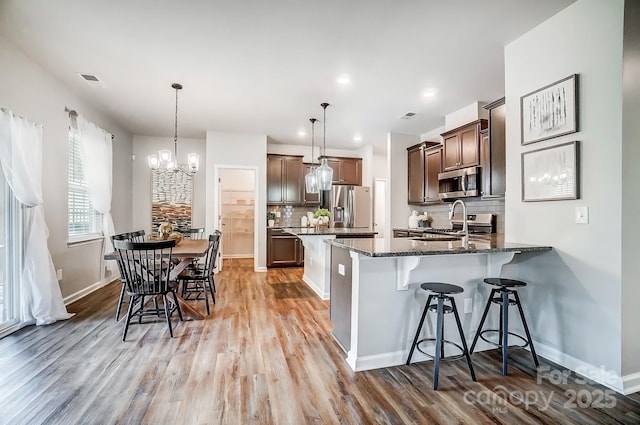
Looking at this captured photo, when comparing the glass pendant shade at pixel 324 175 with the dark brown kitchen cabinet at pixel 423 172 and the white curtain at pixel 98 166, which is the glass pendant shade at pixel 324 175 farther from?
the white curtain at pixel 98 166

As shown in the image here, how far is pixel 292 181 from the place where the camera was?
6.75m

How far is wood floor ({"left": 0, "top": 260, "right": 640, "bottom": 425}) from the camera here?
1.75m

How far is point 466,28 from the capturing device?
2.55 metres

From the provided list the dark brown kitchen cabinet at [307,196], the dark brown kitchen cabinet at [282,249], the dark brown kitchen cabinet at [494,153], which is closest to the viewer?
the dark brown kitchen cabinet at [494,153]

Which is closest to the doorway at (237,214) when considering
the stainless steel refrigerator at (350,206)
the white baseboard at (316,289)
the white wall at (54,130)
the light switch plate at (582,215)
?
the stainless steel refrigerator at (350,206)

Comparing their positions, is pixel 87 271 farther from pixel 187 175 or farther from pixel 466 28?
pixel 466 28

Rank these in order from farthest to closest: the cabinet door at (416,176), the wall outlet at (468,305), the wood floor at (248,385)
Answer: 1. the cabinet door at (416,176)
2. the wall outlet at (468,305)
3. the wood floor at (248,385)

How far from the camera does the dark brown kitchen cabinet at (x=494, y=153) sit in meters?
3.60

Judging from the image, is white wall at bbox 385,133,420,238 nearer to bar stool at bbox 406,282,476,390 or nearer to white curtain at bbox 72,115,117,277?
bar stool at bbox 406,282,476,390

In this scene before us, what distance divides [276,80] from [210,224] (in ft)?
11.0

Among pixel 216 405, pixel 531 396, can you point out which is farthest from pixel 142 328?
pixel 531 396

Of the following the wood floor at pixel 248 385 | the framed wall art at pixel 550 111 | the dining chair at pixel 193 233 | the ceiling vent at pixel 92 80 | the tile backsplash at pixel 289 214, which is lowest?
the wood floor at pixel 248 385

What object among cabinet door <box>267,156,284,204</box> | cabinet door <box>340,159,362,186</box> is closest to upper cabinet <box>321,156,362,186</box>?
cabinet door <box>340,159,362,186</box>

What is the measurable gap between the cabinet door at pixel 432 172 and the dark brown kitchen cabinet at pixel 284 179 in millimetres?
2721
